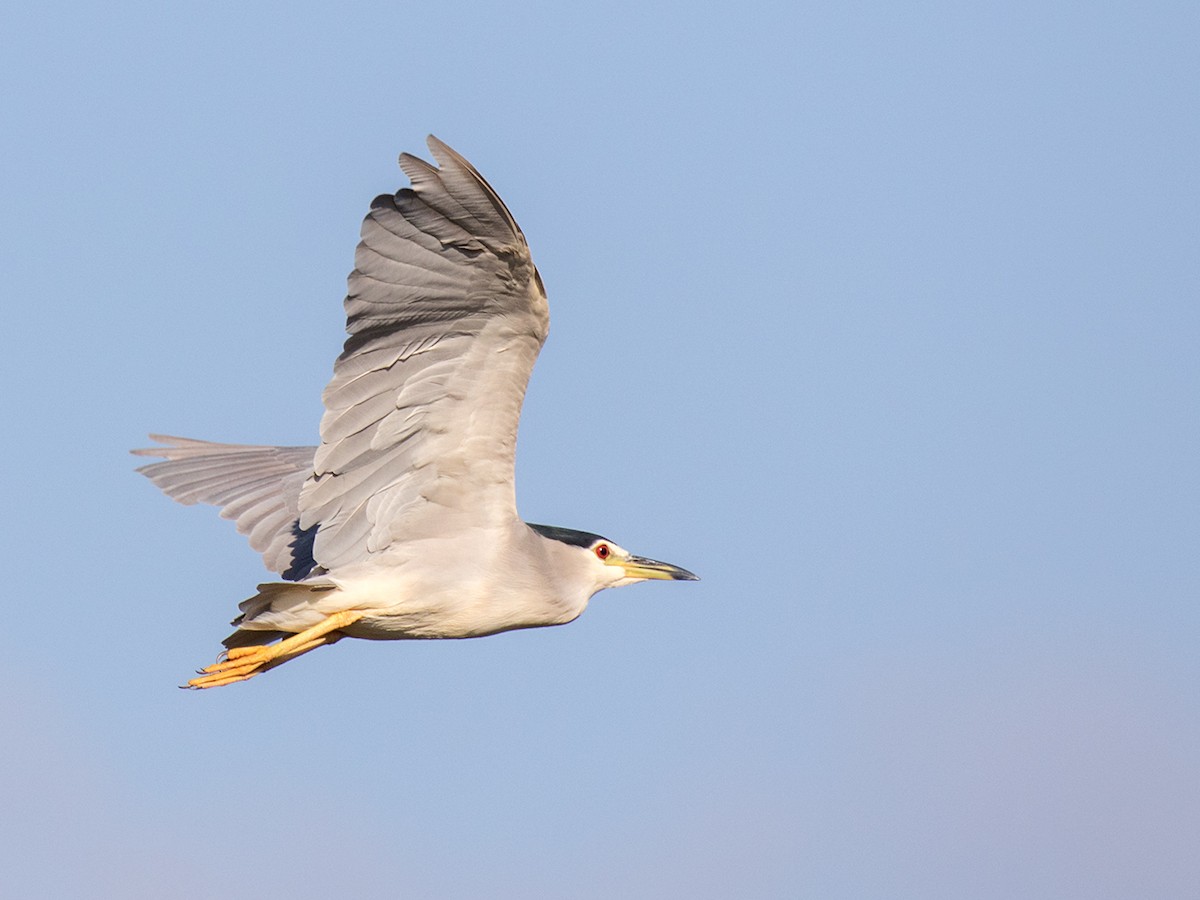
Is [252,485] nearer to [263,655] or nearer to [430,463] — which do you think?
[263,655]

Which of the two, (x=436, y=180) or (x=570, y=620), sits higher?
(x=436, y=180)

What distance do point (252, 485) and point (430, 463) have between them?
3541 millimetres

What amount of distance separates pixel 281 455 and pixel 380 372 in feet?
14.9

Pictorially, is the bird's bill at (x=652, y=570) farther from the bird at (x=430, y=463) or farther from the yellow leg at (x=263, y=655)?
the yellow leg at (x=263, y=655)

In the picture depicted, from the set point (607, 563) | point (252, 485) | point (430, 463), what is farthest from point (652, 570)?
point (252, 485)

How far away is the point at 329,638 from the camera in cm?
980

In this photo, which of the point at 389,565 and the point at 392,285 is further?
the point at 389,565

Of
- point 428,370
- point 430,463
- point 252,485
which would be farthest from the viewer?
point 252,485

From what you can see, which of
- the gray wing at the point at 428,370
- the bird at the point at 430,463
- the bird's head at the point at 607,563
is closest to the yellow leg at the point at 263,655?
the bird at the point at 430,463

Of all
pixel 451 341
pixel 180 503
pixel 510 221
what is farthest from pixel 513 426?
pixel 180 503

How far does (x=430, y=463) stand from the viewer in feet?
31.2

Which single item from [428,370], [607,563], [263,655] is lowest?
[263,655]

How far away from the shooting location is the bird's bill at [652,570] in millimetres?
10859

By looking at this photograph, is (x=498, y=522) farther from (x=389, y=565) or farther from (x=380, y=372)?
(x=380, y=372)
